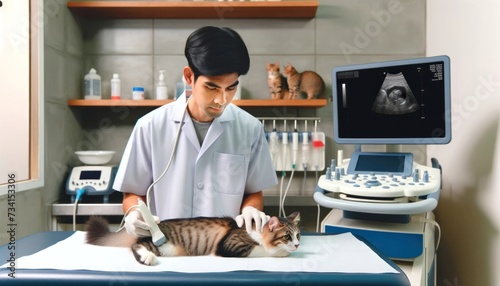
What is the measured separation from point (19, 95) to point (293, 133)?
147 centimetres

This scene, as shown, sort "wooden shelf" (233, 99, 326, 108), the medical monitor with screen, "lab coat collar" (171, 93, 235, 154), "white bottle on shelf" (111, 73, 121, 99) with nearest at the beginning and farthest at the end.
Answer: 1. "lab coat collar" (171, 93, 235, 154)
2. the medical monitor with screen
3. "wooden shelf" (233, 99, 326, 108)
4. "white bottle on shelf" (111, 73, 121, 99)

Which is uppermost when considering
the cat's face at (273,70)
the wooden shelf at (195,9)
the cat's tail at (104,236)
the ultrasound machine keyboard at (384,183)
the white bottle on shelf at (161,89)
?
the wooden shelf at (195,9)

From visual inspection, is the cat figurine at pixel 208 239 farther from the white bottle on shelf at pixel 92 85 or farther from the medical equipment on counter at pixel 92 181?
the white bottle on shelf at pixel 92 85

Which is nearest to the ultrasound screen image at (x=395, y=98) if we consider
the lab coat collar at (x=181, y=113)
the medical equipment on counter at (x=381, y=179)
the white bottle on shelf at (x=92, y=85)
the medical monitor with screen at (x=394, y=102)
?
the medical monitor with screen at (x=394, y=102)

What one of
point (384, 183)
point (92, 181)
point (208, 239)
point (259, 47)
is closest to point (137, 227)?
point (208, 239)

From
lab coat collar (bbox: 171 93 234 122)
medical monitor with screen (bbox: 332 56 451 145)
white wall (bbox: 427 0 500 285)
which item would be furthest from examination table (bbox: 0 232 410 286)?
white wall (bbox: 427 0 500 285)

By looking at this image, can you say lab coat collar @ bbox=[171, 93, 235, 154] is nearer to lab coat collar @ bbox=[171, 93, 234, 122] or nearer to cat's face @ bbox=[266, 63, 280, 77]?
lab coat collar @ bbox=[171, 93, 234, 122]

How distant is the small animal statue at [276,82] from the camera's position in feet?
7.17

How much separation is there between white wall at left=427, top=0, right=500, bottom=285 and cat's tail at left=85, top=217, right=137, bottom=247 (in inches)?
54.3

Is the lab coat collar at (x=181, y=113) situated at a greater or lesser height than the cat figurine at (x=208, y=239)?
greater

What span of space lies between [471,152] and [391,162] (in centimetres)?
39

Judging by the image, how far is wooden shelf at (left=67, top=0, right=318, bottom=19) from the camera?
2109 millimetres

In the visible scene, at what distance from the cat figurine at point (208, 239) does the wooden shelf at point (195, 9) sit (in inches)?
61.7

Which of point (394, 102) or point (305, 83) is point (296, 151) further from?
point (394, 102)
